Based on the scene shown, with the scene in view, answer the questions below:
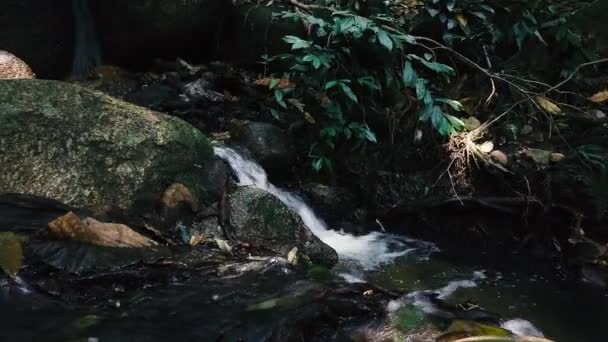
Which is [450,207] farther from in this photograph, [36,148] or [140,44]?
[140,44]

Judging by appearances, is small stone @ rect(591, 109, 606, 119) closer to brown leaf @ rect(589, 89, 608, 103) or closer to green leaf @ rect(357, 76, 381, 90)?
brown leaf @ rect(589, 89, 608, 103)

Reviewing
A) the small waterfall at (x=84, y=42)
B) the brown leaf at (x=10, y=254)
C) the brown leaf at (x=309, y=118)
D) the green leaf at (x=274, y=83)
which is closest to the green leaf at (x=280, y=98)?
the green leaf at (x=274, y=83)

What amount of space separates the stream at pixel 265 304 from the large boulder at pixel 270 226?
31 cm

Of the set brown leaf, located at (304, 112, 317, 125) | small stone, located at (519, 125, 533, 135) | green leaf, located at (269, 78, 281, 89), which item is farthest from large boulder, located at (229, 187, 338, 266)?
small stone, located at (519, 125, 533, 135)

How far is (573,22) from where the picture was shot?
20.5 feet

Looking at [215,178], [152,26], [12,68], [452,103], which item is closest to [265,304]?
[215,178]

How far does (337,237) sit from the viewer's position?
551 cm

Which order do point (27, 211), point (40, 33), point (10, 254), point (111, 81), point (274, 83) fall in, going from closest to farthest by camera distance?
1. point (10, 254)
2. point (27, 211)
3. point (274, 83)
4. point (40, 33)
5. point (111, 81)

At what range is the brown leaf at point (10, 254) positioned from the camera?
8.95 feet

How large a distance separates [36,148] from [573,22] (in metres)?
6.02

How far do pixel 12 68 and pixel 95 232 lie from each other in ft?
11.9

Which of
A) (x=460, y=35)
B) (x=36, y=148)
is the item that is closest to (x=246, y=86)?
(x=460, y=35)

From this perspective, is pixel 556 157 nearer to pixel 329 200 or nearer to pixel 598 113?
pixel 598 113

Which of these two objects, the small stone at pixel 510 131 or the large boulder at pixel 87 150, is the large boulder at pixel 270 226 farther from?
the small stone at pixel 510 131
